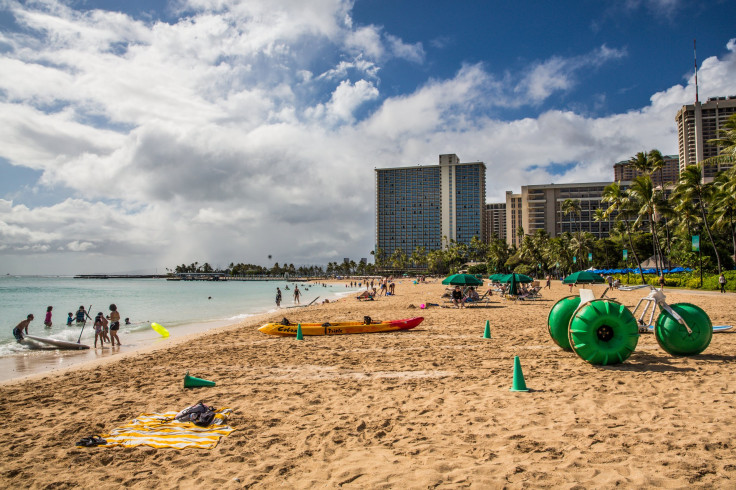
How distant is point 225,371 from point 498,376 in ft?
19.6

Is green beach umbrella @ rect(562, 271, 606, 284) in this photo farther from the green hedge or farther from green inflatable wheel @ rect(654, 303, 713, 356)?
the green hedge

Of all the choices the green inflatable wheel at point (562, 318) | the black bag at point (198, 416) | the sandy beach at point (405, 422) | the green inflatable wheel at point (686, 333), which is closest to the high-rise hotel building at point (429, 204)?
the green inflatable wheel at point (562, 318)

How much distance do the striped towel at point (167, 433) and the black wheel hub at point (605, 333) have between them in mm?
6949

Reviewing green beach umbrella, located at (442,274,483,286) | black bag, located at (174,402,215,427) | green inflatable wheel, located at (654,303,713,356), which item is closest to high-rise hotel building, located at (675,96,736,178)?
green beach umbrella, located at (442,274,483,286)

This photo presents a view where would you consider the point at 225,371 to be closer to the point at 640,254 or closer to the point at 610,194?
the point at 610,194

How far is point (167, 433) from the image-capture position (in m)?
5.48

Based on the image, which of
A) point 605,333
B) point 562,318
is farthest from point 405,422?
point 562,318

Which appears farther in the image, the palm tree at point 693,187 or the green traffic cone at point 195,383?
the palm tree at point 693,187

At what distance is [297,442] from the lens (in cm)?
515

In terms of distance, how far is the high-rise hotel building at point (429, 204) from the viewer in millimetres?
179000

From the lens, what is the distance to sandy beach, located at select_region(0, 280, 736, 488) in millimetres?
4188

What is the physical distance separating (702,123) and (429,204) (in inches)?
3826

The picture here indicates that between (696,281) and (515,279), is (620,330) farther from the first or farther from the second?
(696,281)

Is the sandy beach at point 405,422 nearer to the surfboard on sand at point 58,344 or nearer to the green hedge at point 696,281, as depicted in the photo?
the surfboard on sand at point 58,344
